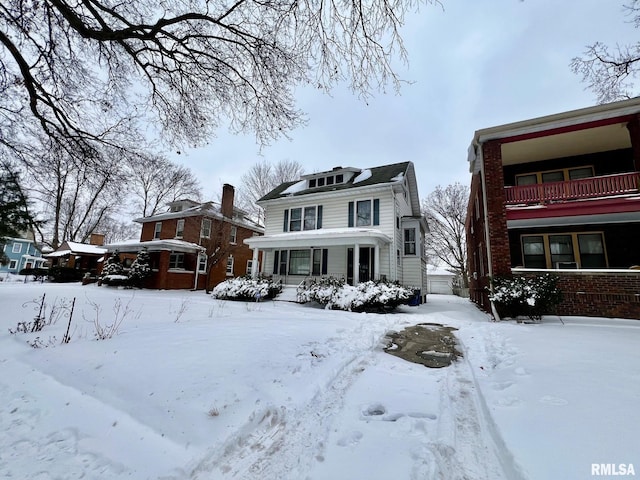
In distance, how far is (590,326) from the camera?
22.3ft

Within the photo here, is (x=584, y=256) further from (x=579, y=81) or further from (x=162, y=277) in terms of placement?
(x=162, y=277)

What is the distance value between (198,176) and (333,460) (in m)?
33.3

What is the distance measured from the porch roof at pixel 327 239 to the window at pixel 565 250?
18.8 feet

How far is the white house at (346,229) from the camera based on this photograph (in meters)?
13.3

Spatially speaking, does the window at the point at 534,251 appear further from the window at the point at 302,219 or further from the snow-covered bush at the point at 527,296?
the window at the point at 302,219

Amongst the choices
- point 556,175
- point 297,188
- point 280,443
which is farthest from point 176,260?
point 556,175

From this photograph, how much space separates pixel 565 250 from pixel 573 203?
2.81 m

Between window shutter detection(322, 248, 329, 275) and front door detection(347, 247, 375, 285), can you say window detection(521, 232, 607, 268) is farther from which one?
window shutter detection(322, 248, 329, 275)

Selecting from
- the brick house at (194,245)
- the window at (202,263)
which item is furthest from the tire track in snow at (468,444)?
the window at (202,263)

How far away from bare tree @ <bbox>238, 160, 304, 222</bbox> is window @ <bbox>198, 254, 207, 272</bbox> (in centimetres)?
1056

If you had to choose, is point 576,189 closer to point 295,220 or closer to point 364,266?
point 364,266

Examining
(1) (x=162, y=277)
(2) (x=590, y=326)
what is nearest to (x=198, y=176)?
(1) (x=162, y=277)

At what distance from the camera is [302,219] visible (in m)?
16.1

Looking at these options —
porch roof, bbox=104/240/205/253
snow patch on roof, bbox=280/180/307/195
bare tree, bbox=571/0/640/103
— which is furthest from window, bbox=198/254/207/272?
bare tree, bbox=571/0/640/103
